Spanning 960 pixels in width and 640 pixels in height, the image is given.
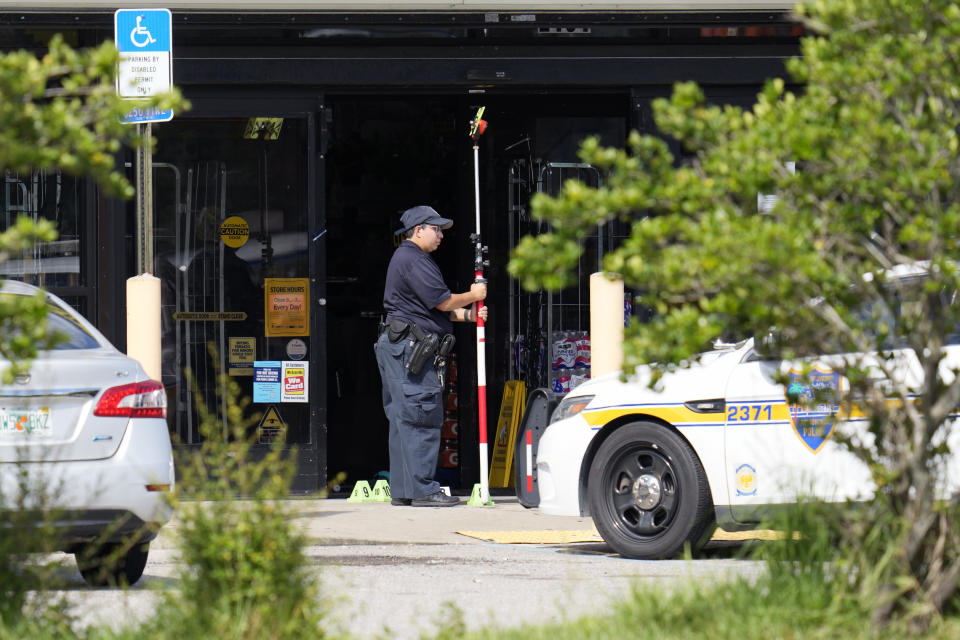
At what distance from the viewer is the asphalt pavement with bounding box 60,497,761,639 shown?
573 cm

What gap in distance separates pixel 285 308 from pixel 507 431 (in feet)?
7.27

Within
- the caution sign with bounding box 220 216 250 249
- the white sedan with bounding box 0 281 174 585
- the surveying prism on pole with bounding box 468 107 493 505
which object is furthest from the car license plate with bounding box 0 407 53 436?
the caution sign with bounding box 220 216 250 249

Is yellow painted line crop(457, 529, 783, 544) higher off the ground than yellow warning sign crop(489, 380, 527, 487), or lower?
lower

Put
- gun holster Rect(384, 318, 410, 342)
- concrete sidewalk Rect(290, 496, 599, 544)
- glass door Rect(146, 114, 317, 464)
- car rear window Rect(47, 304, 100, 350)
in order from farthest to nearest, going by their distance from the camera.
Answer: glass door Rect(146, 114, 317, 464)
gun holster Rect(384, 318, 410, 342)
concrete sidewalk Rect(290, 496, 599, 544)
car rear window Rect(47, 304, 100, 350)

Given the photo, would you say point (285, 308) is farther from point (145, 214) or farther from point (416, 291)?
point (145, 214)

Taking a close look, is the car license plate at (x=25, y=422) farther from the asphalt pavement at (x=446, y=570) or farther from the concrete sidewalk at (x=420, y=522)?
the concrete sidewalk at (x=420, y=522)

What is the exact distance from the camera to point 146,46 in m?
9.94

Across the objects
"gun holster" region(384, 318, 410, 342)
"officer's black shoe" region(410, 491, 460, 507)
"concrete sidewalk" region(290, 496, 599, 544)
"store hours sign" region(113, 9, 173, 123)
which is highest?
"store hours sign" region(113, 9, 173, 123)

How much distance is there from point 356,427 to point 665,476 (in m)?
6.13

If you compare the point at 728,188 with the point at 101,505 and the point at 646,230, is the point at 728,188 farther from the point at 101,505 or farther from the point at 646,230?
the point at 101,505

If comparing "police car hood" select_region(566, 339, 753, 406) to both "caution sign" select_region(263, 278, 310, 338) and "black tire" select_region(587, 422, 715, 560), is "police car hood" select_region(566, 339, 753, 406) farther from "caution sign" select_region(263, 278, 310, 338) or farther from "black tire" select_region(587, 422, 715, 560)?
"caution sign" select_region(263, 278, 310, 338)

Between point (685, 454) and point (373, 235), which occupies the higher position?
point (373, 235)

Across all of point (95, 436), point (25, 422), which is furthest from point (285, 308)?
point (25, 422)

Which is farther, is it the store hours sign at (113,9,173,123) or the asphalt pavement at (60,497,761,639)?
the store hours sign at (113,9,173,123)
